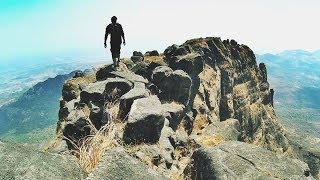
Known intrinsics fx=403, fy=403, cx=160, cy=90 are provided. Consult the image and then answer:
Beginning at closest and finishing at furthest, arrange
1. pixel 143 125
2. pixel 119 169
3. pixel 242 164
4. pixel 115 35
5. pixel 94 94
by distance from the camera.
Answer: pixel 119 169
pixel 242 164
pixel 143 125
pixel 94 94
pixel 115 35

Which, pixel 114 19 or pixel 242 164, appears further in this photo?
pixel 114 19

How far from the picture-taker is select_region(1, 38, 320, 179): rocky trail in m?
15.4

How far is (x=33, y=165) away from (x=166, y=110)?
86.8 ft

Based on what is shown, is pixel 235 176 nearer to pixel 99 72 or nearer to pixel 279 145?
pixel 99 72

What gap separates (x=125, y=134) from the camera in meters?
24.6

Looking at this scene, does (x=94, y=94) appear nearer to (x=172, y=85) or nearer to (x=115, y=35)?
(x=115, y=35)

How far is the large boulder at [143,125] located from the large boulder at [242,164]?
7237mm

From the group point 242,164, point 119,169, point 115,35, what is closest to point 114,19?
point 115,35

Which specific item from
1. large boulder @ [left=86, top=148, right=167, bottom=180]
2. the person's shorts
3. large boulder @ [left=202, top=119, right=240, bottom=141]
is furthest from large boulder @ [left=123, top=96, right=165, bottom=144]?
the person's shorts

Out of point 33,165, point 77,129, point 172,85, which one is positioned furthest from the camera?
point 172,85

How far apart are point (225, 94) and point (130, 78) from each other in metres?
52.0

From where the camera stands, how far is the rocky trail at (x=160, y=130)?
50.5 feet

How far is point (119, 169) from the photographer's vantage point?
13.1 metres

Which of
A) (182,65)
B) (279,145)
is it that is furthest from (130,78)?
(279,145)
